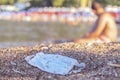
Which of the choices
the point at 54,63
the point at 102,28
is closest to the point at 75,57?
the point at 54,63

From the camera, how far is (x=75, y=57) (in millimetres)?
4730

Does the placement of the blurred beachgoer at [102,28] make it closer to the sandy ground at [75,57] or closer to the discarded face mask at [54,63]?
the sandy ground at [75,57]

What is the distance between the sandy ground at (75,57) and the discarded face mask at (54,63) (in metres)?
0.06

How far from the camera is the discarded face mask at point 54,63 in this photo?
4.43m

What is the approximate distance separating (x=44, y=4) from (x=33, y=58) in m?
54.5

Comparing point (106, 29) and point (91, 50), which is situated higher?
point (91, 50)

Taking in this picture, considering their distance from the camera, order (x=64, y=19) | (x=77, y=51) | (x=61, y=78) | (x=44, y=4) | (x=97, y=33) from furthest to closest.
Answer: (x=44, y=4) < (x=64, y=19) < (x=97, y=33) < (x=77, y=51) < (x=61, y=78)

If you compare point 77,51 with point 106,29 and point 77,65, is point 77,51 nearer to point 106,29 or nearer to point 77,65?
point 77,65

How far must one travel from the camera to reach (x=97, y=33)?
9469mm

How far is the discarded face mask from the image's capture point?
4.43 m

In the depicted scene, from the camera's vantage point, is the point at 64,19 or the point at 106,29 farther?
the point at 64,19

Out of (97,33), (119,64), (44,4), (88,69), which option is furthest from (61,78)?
(44,4)

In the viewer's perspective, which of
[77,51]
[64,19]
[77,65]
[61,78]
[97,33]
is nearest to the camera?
[61,78]

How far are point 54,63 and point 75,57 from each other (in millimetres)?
256
